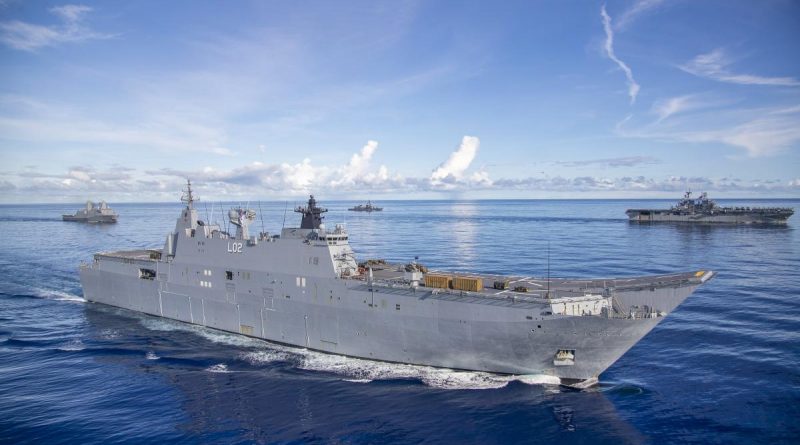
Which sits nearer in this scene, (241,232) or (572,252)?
(241,232)

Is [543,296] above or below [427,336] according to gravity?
above

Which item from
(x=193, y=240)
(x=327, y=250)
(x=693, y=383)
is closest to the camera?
(x=693, y=383)

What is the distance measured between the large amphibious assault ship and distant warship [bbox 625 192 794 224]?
10345 cm

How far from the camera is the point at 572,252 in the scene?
69250mm

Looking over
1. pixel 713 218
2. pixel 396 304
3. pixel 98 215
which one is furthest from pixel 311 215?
pixel 98 215

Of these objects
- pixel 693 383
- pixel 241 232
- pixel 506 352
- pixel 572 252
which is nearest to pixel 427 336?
pixel 506 352

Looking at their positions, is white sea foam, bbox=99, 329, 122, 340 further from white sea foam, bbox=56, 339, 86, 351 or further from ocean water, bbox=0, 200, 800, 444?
white sea foam, bbox=56, 339, 86, 351

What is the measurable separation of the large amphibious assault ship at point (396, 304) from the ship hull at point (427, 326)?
6 centimetres

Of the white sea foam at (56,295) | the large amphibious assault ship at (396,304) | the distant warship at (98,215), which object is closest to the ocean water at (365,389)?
the large amphibious assault ship at (396,304)

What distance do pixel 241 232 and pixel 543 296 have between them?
2207 centimetres

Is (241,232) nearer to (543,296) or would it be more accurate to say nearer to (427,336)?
(427,336)

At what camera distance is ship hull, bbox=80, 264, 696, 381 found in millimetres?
24109

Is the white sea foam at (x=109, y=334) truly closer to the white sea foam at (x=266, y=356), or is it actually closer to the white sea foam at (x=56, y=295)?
the white sea foam at (x=266, y=356)

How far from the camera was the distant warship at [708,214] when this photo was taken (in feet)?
357
